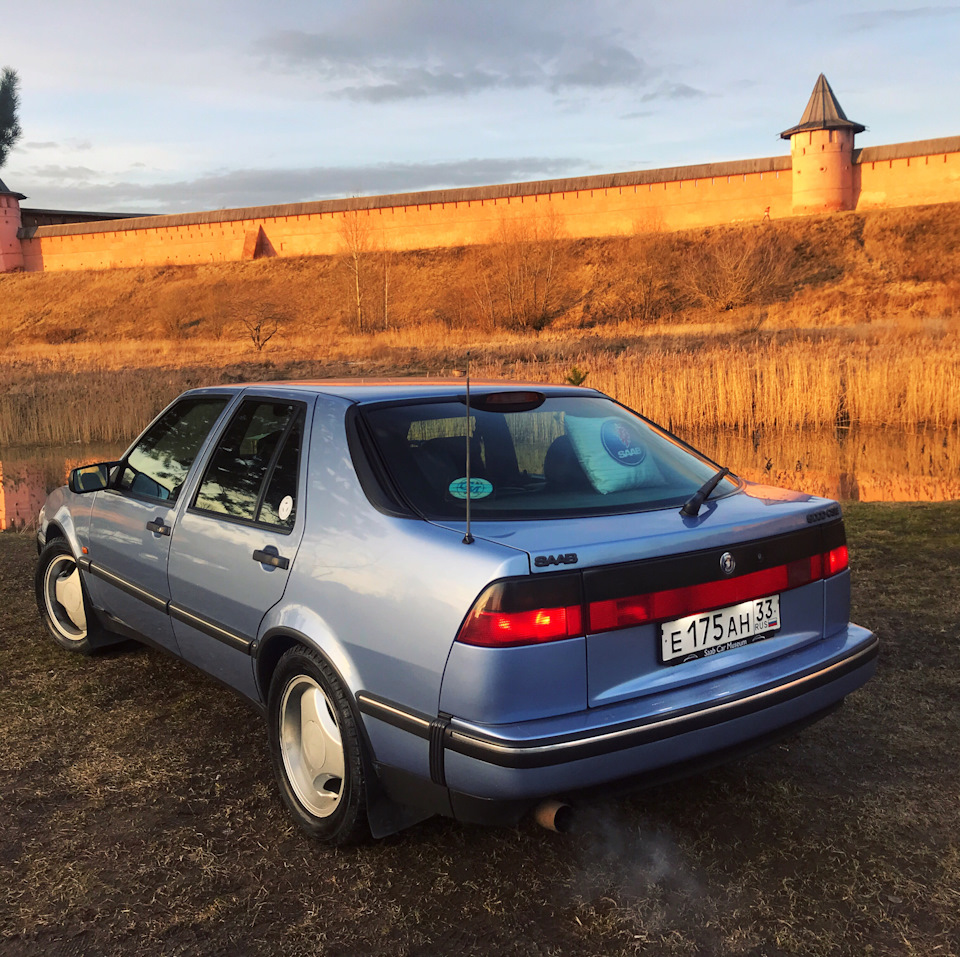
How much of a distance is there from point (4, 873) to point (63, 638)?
2.26 m

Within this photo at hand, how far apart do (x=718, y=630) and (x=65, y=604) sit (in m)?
3.66

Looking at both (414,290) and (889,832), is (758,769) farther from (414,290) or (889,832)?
(414,290)

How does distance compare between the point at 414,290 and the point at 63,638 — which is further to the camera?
the point at 414,290

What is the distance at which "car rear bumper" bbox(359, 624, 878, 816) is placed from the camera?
2.28 m

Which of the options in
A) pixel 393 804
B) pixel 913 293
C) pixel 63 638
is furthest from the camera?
pixel 913 293

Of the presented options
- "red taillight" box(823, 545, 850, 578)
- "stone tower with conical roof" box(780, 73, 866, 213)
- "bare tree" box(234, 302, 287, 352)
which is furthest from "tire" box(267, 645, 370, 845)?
"stone tower with conical roof" box(780, 73, 866, 213)

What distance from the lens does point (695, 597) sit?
2516 mm

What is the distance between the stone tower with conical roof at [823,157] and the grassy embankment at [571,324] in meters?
1.73

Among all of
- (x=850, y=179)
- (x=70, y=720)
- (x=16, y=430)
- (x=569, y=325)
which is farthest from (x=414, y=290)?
(x=70, y=720)

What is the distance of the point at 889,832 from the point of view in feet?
9.59

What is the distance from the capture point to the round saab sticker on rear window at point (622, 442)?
324 centimetres

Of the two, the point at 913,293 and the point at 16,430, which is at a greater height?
the point at 913,293

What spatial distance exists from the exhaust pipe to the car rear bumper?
7 cm

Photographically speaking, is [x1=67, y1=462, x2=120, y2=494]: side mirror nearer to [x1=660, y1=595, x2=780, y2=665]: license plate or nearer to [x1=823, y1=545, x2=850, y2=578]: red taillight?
[x1=660, y1=595, x2=780, y2=665]: license plate
